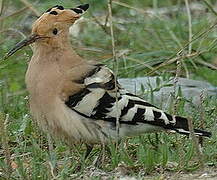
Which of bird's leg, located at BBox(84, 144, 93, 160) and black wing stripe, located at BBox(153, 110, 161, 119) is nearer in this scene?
black wing stripe, located at BBox(153, 110, 161, 119)

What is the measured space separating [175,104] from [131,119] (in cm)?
30

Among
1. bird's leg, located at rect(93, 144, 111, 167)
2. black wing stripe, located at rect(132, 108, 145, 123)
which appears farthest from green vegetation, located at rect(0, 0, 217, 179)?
black wing stripe, located at rect(132, 108, 145, 123)

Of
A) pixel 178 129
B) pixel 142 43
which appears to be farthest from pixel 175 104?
pixel 142 43

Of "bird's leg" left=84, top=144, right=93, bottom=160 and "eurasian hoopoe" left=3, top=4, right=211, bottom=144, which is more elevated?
"eurasian hoopoe" left=3, top=4, right=211, bottom=144

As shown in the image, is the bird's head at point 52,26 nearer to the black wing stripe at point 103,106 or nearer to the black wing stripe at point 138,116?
the black wing stripe at point 103,106

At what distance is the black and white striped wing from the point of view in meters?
3.70

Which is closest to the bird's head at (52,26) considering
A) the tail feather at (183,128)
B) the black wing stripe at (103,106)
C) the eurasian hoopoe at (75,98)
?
the eurasian hoopoe at (75,98)

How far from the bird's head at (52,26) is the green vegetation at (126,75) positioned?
300mm

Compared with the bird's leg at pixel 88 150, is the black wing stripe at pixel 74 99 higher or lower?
higher

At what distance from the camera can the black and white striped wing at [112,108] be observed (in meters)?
3.70

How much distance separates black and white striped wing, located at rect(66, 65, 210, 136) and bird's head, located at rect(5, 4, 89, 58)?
25 cm

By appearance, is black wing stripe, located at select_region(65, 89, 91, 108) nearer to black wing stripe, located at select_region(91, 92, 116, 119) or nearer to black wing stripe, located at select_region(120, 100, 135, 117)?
black wing stripe, located at select_region(91, 92, 116, 119)

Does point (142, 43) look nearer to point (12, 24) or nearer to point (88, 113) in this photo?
point (12, 24)

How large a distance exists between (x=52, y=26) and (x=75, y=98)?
0.39 metres
